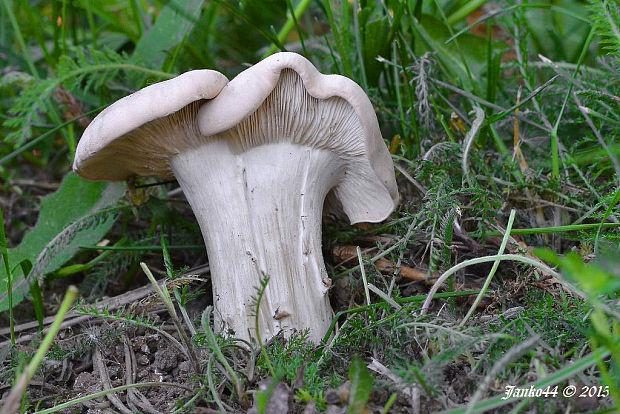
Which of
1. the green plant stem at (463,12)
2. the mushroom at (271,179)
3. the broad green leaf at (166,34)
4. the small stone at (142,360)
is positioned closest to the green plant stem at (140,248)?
the mushroom at (271,179)

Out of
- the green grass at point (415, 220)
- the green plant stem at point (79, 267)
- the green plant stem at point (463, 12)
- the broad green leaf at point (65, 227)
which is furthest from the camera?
the green plant stem at point (463, 12)

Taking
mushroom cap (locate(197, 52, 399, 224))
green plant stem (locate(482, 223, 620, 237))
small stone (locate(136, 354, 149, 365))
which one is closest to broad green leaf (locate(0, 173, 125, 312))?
small stone (locate(136, 354, 149, 365))

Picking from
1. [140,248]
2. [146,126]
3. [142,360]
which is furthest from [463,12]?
[142,360]

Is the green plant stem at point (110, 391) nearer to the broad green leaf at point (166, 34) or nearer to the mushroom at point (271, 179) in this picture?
the mushroom at point (271, 179)

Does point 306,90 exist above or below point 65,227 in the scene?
above

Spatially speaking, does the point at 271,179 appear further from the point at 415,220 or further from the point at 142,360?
the point at 142,360

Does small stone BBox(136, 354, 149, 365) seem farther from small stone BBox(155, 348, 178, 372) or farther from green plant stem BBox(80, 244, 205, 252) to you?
green plant stem BBox(80, 244, 205, 252)
